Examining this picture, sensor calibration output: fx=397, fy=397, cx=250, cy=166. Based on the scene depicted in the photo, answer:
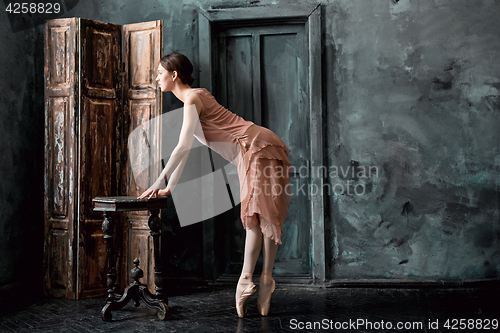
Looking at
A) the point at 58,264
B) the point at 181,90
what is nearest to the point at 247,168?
the point at 181,90

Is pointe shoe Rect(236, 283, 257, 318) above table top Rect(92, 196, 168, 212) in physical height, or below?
below

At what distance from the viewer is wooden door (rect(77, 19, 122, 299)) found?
138 inches

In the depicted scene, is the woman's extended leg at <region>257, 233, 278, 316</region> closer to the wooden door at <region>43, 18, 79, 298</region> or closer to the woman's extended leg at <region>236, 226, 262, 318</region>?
the woman's extended leg at <region>236, 226, 262, 318</region>

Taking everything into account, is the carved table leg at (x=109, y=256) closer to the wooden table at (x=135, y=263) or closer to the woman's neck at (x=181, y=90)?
the wooden table at (x=135, y=263)

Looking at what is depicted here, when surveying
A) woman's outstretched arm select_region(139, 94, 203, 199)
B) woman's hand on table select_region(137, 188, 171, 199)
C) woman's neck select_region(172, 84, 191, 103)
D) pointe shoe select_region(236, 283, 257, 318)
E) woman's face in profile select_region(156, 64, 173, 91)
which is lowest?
pointe shoe select_region(236, 283, 257, 318)

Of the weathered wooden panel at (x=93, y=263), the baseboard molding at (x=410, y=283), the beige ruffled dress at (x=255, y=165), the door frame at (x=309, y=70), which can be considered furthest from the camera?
the door frame at (x=309, y=70)

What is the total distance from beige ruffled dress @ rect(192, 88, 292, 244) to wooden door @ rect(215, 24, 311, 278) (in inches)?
42.3

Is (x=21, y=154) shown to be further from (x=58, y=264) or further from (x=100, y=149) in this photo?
(x=58, y=264)

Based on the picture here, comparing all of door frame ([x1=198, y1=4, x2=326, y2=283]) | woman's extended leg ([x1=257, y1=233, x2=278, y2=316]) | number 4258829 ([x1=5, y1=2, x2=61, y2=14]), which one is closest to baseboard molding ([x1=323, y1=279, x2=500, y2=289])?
door frame ([x1=198, y1=4, x2=326, y2=283])

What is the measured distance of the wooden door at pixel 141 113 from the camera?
3572mm

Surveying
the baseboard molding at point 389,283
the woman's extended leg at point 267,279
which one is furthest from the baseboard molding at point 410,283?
the woman's extended leg at point 267,279

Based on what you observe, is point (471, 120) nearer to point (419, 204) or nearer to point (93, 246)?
point (419, 204)

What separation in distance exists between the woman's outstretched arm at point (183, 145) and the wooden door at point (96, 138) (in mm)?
1025

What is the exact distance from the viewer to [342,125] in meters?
3.87
